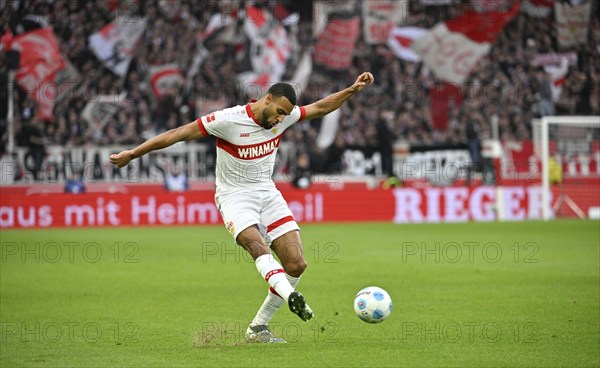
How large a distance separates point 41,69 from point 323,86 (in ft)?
28.1

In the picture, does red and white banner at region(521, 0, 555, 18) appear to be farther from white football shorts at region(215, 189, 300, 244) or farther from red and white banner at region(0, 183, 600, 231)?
white football shorts at region(215, 189, 300, 244)

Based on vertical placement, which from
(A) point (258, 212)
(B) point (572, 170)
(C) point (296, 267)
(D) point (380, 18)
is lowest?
(B) point (572, 170)

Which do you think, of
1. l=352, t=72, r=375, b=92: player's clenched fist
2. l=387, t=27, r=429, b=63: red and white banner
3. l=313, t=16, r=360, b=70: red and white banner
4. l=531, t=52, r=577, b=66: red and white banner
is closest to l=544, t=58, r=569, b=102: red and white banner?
l=531, t=52, r=577, b=66: red and white banner

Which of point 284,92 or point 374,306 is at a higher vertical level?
point 284,92

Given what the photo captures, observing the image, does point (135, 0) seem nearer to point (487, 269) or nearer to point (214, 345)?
point (487, 269)

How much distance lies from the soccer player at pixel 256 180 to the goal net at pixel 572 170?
19.1m

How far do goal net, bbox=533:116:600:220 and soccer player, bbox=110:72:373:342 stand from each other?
19.1 metres

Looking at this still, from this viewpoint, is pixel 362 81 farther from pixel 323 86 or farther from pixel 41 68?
pixel 323 86

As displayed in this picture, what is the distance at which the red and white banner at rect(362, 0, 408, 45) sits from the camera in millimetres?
30984

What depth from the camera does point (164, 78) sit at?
2856 centimetres

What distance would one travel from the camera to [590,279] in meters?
13.1

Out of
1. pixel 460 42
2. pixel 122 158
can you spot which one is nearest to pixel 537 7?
pixel 460 42

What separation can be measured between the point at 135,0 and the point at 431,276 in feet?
61.4

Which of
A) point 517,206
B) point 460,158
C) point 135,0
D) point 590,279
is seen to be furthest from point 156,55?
point 590,279
